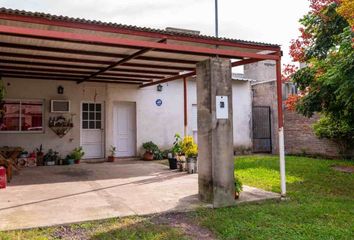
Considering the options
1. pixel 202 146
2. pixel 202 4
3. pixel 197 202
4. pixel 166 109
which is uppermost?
pixel 202 4

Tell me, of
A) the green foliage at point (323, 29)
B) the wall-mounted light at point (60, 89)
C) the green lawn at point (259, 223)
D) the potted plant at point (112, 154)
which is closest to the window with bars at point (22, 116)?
the wall-mounted light at point (60, 89)

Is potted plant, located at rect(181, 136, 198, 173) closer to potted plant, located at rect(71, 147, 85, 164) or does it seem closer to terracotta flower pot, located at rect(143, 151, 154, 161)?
terracotta flower pot, located at rect(143, 151, 154, 161)

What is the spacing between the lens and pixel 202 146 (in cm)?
621

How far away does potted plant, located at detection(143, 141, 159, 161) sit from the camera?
41.8ft

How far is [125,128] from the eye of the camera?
43.0 ft

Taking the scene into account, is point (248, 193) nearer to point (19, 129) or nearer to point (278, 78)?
point (278, 78)

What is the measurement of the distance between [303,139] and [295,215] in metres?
9.47

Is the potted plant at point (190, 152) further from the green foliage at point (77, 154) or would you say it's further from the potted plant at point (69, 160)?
the potted plant at point (69, 160)

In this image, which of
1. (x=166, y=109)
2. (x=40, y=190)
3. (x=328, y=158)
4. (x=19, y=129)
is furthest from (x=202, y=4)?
(x=40, y=190)

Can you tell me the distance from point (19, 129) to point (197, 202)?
7.69 meters

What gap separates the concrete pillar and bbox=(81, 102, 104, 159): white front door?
7233mm

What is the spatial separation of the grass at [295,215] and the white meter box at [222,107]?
1592mm

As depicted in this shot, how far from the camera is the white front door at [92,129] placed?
12391mm

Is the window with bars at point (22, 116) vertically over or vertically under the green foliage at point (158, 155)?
over
